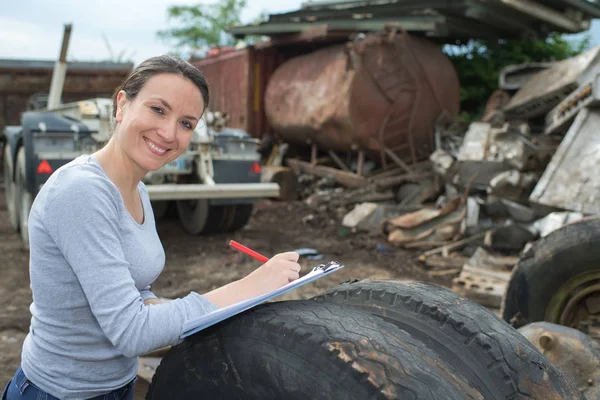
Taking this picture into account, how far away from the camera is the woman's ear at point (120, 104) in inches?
53.2

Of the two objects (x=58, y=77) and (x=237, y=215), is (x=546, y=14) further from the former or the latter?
(x=58, y=77)

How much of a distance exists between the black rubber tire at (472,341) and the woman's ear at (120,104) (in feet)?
2.43

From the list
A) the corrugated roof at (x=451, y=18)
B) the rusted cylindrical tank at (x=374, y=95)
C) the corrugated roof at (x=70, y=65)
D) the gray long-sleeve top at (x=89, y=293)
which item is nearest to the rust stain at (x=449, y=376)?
the gray long-sleeve top at (x=89, y=293)

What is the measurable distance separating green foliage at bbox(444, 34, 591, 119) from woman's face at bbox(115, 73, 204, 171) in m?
9.63

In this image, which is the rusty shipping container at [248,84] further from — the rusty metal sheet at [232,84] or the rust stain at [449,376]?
the rust stain at [449,376]

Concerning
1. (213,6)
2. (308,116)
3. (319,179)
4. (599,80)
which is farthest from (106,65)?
(213,6)

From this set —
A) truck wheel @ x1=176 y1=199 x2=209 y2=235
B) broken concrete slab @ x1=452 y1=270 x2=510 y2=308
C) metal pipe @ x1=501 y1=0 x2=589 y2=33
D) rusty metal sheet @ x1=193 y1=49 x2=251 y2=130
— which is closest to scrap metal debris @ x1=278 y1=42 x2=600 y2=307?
broken concrete slab @ x1=452 y1=270 x2=510 y2=308

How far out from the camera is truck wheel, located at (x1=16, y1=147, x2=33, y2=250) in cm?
532

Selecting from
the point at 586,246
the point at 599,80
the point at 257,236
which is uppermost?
the point at 599,80

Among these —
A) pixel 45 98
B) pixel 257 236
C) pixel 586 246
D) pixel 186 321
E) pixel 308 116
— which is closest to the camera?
pixel 186 321

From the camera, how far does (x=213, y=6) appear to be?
24.5 meters

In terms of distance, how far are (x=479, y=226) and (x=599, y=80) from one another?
189cm

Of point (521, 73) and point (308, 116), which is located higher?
point (521, 73)

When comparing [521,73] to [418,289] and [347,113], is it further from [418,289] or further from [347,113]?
[418,289]
